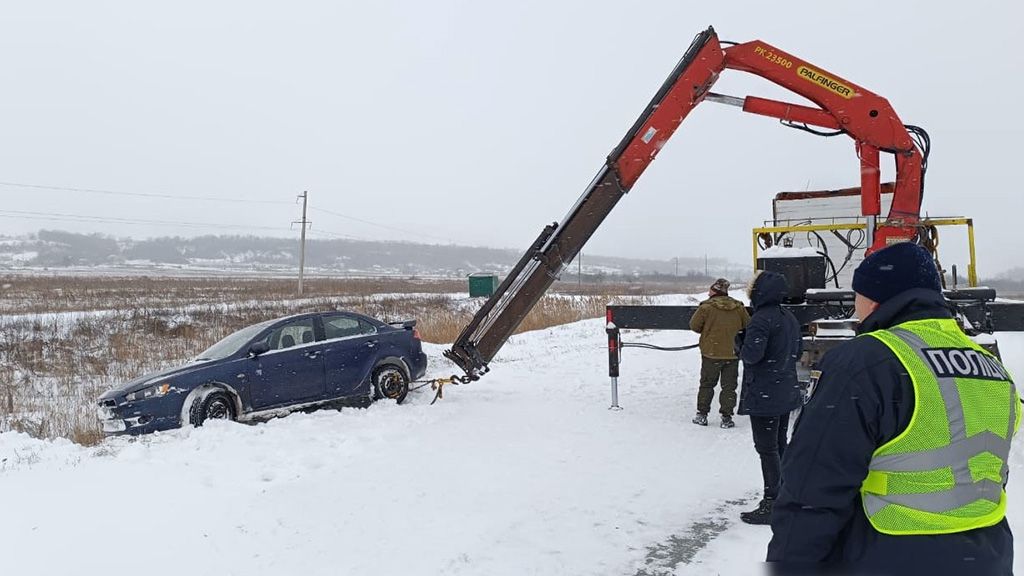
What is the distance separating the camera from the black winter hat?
2.33 m

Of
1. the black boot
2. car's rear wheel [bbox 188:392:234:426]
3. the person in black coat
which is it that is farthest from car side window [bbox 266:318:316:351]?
the black boot

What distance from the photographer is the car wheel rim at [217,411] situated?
854cm

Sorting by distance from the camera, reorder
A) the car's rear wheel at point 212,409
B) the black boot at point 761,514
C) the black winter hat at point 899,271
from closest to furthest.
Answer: the black winter hat at point 899,271 < the black boot at point 761,514 < the car's rear wheel at point 212,409

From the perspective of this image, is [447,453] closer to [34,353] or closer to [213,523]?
[213,523]

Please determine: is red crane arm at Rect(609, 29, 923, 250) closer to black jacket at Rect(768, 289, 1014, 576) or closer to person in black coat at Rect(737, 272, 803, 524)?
person in black coat at Rect(737, 272, 803, 524)

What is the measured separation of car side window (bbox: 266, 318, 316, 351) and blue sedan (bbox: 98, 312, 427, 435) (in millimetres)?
14

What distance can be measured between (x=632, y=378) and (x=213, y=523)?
7691 mm

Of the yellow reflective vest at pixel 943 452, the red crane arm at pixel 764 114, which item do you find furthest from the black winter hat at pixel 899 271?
the red crane arm at pixel 764 114

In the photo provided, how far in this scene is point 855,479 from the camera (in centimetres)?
215

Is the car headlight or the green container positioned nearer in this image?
the car headlight

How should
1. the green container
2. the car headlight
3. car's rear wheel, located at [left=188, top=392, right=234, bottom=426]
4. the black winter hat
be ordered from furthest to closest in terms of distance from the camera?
the green container, car's rear wheel, located at [left=188, top=392, right=234, bottom=426], the car headlight, the black winter hat

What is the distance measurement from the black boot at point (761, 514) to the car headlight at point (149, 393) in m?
6.69

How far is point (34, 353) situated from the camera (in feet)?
53.8

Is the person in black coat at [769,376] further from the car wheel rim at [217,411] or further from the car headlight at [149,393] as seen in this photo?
the car headlight at [149,393]
